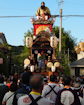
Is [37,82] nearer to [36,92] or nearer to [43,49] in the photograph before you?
[36,92]

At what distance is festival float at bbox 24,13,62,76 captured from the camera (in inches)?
561

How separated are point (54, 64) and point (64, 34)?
2478 cm

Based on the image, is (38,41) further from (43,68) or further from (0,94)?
(0,94)

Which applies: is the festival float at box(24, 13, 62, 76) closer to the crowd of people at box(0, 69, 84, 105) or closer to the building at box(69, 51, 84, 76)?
the building at box(69, 51, 84, 76)

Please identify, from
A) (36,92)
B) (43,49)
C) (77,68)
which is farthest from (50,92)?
(77,68)

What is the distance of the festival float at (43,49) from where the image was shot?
14.3 m

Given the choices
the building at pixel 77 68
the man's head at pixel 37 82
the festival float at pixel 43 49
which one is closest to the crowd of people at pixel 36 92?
the man's head at pixel 37 82

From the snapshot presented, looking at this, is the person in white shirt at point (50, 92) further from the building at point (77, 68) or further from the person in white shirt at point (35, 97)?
the building at point (77, 68)

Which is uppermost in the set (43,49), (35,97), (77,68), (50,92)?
(43,49)

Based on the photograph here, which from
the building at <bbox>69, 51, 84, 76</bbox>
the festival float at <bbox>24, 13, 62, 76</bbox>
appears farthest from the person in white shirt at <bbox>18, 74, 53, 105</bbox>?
the building at <bbox>69, 51, 84, 76</bbox>

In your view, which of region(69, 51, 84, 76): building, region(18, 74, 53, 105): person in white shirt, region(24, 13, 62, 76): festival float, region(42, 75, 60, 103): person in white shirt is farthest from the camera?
region(69, 51, 84, 76): building

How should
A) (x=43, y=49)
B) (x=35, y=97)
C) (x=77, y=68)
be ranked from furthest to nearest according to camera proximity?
(x=77, y=68) < (x=43, y=49) < (x=35, y=97)

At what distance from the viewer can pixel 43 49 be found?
54.2 ft

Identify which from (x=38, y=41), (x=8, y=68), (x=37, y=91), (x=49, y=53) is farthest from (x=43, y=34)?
(x=37, y=91)
